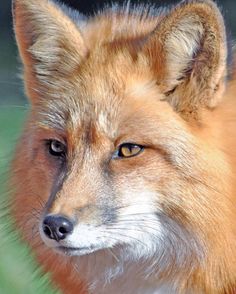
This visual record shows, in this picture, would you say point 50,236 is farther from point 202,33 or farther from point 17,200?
point 202,33

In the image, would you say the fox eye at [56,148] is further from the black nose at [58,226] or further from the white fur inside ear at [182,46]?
the white fur inside ear at [182,46]

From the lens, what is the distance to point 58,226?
14.2ft

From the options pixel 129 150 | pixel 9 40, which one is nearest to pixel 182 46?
pixel 129 150

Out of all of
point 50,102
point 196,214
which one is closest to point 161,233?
point 196,214

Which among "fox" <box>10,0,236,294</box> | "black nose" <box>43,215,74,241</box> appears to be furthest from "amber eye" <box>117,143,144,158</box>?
"black nose" <box>43,215,74,241</box>

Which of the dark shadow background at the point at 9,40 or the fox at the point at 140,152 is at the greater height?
the fox at the point at 140,152

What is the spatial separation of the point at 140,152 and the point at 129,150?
0.05 m

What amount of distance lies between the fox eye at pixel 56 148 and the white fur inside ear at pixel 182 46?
602mm

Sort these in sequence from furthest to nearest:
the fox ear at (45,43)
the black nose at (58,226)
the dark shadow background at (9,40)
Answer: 1. the dark shadow background at (9,40)
2. the fox ear at (45,43)
3. the black nose at (58,226)

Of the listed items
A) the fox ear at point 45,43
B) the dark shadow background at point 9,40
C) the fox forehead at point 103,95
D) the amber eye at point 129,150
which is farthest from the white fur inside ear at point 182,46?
the dark shadow background at point 9,40

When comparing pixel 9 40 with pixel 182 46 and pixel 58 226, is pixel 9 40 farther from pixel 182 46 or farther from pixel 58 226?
pixel 58 226

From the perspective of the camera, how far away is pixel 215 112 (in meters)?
4.66

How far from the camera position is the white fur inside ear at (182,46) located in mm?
4523

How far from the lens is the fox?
4465mm
